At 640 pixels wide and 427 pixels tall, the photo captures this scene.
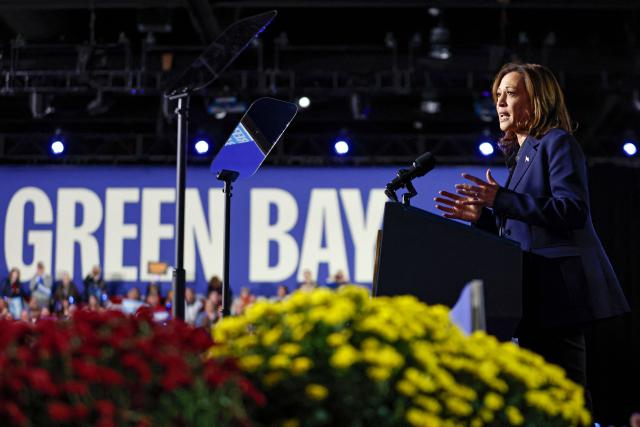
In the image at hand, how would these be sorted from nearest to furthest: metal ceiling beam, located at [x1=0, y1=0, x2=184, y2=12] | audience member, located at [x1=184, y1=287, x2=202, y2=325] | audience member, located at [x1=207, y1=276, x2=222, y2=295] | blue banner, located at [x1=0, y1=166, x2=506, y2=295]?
metal ceiling beam, located at [x1=0, y1=0, x2=184, y2=12], audience member, located at [x1=184, y1=287, x2=202, y2=325], audience member, located at [x1=207, y1=276, x2=222, y2=295], blue banner, located at [x1=0, y1=166, x2=506, y2=295]

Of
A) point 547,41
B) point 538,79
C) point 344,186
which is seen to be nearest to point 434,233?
point 538,79

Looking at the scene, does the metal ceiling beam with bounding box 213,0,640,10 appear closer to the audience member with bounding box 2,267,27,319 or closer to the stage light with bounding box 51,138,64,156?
the stage light with bounding box 51,138,64,156

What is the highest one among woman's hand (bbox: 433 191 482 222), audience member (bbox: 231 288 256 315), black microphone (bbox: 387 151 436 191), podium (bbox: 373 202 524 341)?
black microphone (bbox: 387 151 436 191)

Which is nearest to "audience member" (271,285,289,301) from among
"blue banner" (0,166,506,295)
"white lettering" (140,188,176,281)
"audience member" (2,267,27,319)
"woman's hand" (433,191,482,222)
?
"blue banner" (0,166,506,295)

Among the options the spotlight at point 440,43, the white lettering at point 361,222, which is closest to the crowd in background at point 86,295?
the white lettering at point 361,222

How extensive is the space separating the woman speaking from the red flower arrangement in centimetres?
94

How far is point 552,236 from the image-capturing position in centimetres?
215

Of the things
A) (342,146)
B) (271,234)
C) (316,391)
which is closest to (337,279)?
(271,234)

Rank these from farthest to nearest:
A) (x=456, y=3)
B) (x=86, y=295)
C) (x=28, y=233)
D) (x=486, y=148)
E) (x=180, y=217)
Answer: (x=28, y=233), (x=86, y=295), (x=486, y=148), (x=456, y=3), (x=180, y=217)

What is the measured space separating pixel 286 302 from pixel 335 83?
9.28 metres

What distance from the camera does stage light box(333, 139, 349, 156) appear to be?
1173cm

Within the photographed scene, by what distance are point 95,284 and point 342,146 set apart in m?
3.70

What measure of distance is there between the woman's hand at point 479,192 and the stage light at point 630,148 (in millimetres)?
9535

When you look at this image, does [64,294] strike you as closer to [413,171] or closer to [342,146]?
[342,146]
